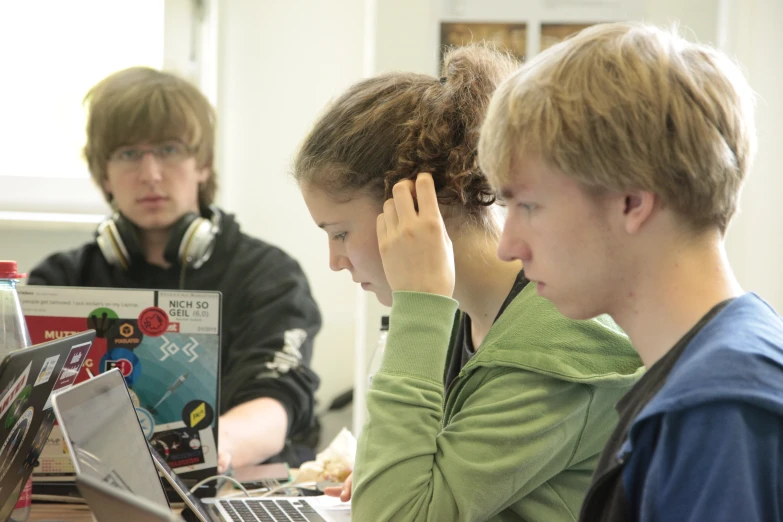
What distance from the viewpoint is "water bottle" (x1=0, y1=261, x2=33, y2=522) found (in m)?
1.00

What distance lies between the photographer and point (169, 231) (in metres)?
2.12

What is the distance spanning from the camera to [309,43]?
2775 millimetres

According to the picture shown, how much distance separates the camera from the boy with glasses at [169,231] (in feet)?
6.68

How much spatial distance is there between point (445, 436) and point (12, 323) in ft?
1.78

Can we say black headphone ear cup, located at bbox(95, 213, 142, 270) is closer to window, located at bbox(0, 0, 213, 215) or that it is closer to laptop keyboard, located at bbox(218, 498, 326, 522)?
window, located at bbox(0, 0, 213, 215)

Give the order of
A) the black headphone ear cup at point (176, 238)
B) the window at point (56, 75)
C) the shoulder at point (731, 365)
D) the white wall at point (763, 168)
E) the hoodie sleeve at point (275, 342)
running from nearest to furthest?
the shoulder at point (731, 365) → the hoodie sleeve at point (275, 342) → the black headphone ear cup at point (176, 238) → the white wall at point (763, 168) → the window at point (56, 75)

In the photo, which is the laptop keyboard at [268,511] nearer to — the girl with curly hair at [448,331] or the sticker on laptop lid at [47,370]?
the girl with curly hair at [448,331]

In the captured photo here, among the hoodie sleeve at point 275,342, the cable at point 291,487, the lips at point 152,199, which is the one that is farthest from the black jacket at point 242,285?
the cable at point 291,487

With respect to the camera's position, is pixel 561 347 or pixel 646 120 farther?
pixel 561 347

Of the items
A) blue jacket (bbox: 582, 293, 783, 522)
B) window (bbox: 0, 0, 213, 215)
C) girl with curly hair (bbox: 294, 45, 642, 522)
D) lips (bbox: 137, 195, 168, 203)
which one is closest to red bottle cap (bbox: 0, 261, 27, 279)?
girl with curly hair (bbox: 294, 45, 642, 522)

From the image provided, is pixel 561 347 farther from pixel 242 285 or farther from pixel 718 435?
pixel 242 285

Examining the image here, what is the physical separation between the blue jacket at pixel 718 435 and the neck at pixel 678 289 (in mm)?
51

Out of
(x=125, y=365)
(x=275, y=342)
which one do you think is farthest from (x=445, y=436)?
(x=275, y=342)

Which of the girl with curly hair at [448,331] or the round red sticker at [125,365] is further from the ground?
the girl with curly hair at [448,331]
